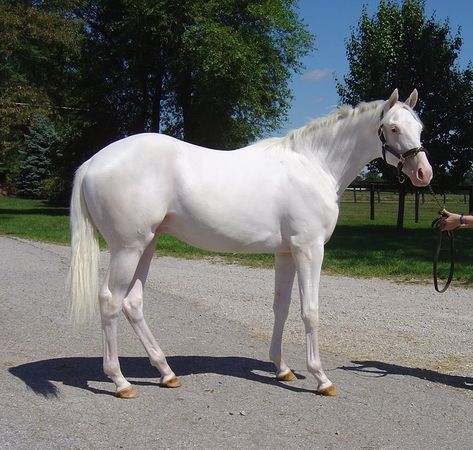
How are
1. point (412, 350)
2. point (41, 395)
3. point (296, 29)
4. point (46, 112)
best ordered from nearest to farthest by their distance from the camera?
point (41, 395), point (412, 350), point (46, 112), point (296, 29)

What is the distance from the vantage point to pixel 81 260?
4.72 metres

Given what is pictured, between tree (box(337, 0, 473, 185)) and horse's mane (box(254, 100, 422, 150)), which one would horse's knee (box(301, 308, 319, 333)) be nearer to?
horse's mane (box(254, 100, 422, 150))

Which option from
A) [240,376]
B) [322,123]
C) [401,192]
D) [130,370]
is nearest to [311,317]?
[240,376]

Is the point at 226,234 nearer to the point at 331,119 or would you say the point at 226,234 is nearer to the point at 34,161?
the point at 331,119

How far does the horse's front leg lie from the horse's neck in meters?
0.64

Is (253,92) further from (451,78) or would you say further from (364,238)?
(364,238)

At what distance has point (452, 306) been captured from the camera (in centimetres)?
876

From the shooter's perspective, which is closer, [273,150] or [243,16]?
[273,150]

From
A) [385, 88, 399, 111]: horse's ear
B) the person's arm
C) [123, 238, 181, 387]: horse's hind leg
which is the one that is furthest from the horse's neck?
[123, 238, 181, 387]: horse's hind leg

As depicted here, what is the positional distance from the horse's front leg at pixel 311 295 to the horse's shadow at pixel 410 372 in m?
A: 0.84

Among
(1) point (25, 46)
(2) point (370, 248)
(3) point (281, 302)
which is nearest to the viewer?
(3) point (281, 302)

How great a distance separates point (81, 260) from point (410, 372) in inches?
119

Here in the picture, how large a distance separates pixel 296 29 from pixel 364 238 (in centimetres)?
1602

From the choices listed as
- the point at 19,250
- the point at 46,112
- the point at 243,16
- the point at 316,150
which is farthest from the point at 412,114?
the point at 243,16
